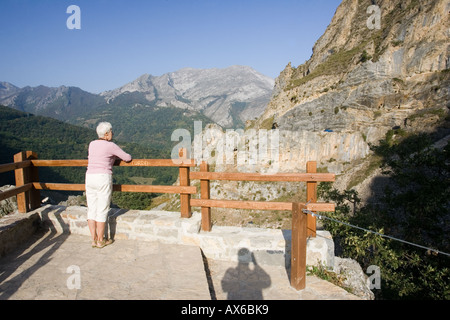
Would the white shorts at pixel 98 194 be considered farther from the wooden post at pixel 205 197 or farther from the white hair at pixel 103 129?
the wooden post at pixel 205 197

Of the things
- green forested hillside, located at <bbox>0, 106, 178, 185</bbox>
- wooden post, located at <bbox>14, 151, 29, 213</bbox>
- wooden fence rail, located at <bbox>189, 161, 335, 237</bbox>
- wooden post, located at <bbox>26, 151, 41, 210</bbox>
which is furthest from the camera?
green forested hillside, located at <bbox>0, 106, 178, 185</bbox>

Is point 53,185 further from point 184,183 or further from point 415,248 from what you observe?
point 415,248

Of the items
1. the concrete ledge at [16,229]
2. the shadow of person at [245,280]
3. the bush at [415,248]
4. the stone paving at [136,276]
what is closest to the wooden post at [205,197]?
the stone paving at [136,276]

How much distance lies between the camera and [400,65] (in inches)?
1262

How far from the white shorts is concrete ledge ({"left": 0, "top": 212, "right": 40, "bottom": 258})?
1.34m

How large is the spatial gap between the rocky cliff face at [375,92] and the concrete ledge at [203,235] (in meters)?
28.9

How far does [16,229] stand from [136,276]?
99.1 inches

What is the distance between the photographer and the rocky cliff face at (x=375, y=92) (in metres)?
28.8

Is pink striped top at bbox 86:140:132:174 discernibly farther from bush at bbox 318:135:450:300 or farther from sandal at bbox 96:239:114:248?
bush at bbox 318:135:450:300

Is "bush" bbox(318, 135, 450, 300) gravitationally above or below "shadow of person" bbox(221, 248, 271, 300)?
below

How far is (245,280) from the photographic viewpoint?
3.78 metres

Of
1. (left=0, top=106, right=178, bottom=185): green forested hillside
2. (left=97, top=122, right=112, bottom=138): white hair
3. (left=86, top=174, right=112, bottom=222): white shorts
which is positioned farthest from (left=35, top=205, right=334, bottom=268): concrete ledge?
(left=0, top=106, right=178, bottom=185): green forested hillside

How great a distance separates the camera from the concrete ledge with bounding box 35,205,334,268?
4.07m
